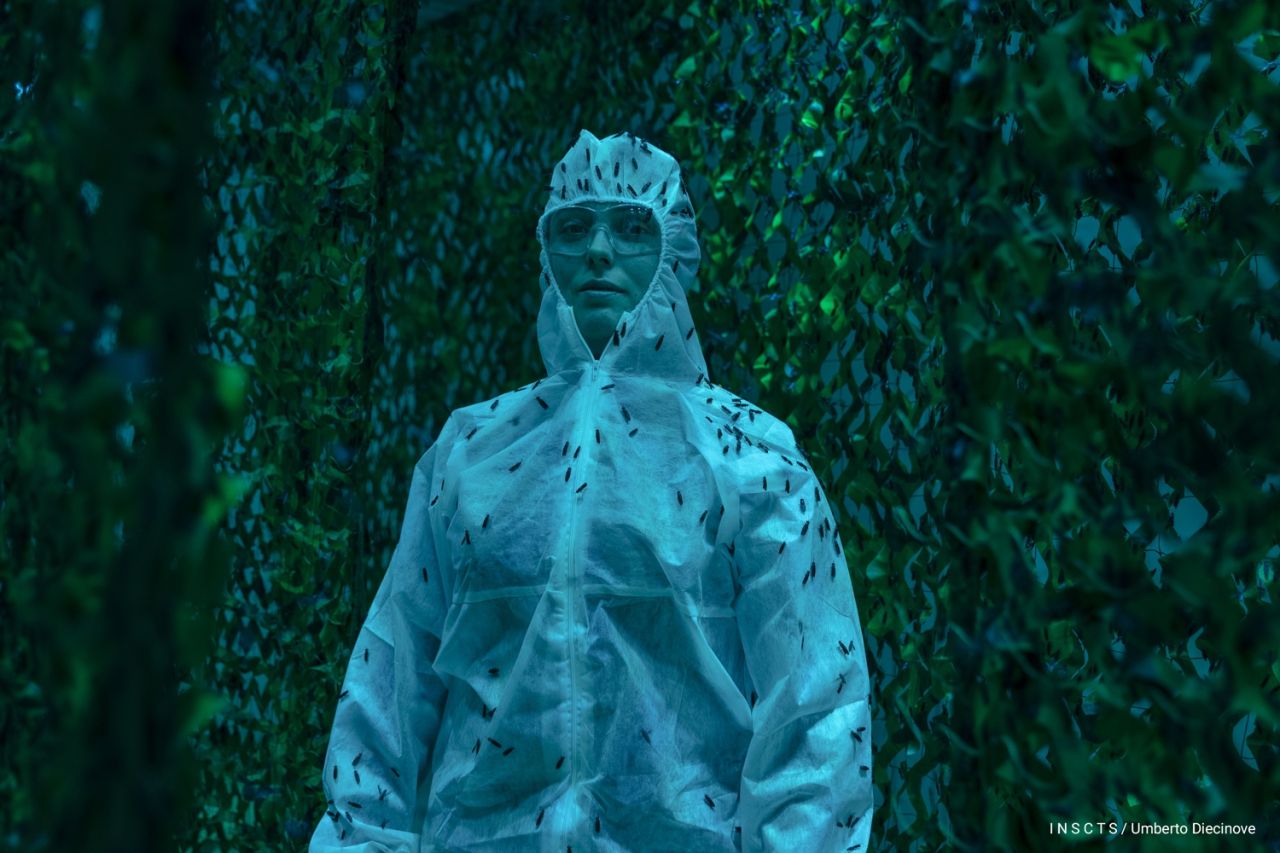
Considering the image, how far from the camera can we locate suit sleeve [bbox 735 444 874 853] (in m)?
1.68

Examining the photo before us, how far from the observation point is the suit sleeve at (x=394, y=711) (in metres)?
1.79

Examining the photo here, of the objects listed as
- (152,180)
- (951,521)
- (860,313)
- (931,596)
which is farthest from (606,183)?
(152,180)

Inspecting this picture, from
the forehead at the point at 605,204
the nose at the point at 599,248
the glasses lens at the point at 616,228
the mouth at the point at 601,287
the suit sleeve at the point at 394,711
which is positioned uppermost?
the forehead at the point at 605,204

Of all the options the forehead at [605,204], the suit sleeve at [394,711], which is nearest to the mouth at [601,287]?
the forehead at [605,204]

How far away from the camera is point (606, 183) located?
82.9 inches

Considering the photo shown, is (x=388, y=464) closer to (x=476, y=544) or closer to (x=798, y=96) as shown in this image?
(x=798, y=96)

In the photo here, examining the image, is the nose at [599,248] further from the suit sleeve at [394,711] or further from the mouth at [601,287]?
the suit sleeve at [394,711]

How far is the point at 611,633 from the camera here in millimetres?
1778

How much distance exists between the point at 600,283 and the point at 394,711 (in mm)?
660

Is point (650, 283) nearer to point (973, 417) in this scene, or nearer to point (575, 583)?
point (575, 583)

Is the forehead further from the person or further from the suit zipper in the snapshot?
the suit zipper

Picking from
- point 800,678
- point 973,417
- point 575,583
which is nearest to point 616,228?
point 575,583

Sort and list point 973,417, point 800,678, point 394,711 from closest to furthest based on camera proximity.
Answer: point 973,417, point 800,678, point 394,711

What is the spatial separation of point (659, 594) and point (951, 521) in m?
0.92
